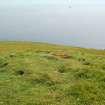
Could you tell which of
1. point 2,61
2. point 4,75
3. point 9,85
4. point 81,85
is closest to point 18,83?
point 9,85

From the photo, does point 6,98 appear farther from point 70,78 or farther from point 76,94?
point 70,78

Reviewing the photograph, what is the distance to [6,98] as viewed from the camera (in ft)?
57.1

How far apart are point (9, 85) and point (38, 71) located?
Answer: 4.03 metres

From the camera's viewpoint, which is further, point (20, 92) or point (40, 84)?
point (40, 84)

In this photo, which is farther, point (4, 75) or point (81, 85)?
point (4, 75)

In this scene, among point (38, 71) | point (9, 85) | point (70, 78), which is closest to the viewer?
point (9, 85)

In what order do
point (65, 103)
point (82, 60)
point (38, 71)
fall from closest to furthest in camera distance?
point (65, 103)
point (38, 71)
point (82, 60)

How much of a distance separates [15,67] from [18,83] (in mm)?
4589

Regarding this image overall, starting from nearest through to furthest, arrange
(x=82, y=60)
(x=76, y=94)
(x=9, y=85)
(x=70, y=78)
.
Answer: (x=76, y=94) < (x=9, y=85) < (x=70, y=78) < (x=82, y=60)

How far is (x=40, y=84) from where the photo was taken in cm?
2042

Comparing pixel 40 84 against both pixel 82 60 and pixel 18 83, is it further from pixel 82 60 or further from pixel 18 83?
pixel 82 60

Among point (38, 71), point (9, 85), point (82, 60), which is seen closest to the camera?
point (9, 85)

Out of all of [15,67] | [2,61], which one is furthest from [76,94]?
[2,61]

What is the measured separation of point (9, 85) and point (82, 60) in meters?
13.1
